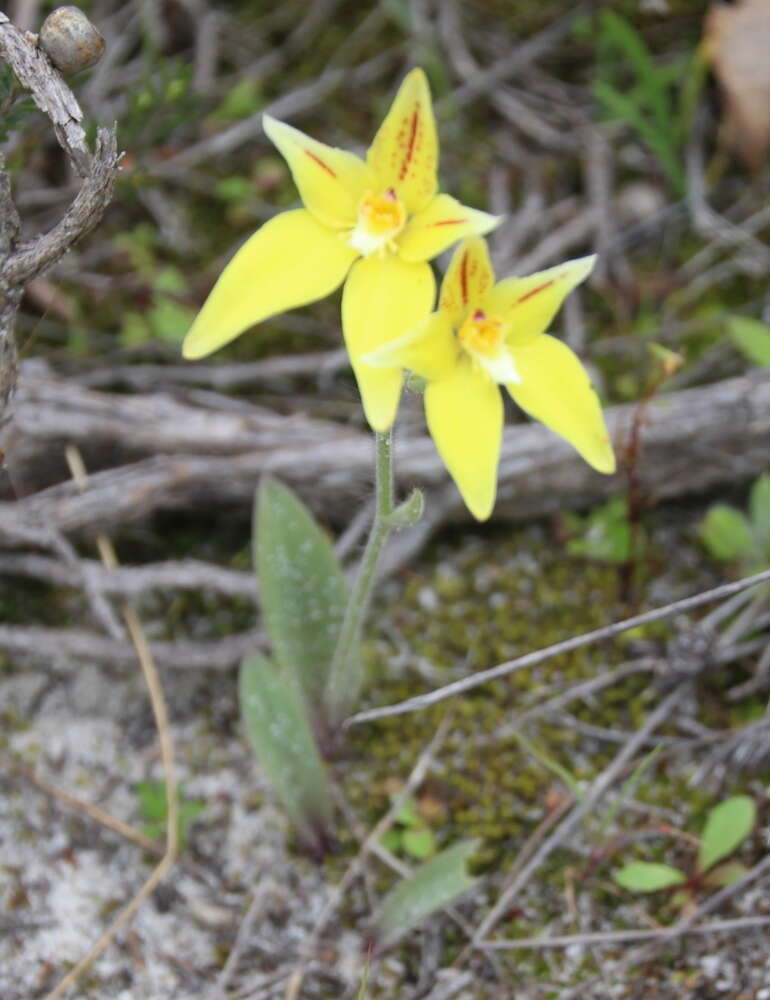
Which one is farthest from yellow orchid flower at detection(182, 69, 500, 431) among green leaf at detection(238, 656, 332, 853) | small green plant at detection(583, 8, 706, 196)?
small green plant at detection(583, 8, 706, 196)

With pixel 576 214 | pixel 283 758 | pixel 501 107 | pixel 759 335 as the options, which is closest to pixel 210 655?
pixel 283 758

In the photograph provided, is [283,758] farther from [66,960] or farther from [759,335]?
[759,335]

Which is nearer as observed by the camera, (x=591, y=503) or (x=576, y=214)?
(x=591, y=503)

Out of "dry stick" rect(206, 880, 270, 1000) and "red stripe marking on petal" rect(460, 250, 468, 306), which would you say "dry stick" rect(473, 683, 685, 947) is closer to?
"dry stick" rect(206, 880, 270, 1000)

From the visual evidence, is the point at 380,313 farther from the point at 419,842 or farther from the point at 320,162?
the point at 419,842

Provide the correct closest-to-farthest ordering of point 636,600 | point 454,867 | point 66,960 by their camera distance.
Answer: point 454,867
point 66,960
point 636,600

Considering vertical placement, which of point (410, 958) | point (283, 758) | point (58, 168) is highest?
point (58, 168)
